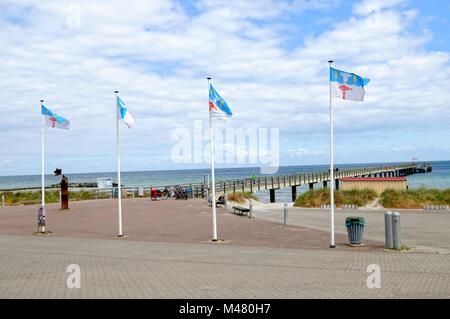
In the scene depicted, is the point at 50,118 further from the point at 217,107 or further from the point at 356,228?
the point at 356,228

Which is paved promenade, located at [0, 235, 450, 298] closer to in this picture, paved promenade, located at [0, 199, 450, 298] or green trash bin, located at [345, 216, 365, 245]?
paved promenade, located at [0, 199, 450, 298]

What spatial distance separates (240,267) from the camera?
11234 millimetres

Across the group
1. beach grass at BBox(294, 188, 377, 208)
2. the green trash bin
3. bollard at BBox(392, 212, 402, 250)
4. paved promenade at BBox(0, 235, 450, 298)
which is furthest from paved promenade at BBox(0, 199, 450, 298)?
beach grass at BBox(294, 188, 377, 208)

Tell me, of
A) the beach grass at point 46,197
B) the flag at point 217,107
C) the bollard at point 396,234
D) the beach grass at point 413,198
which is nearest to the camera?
the bollard at point 396,234

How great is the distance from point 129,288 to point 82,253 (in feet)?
17.1

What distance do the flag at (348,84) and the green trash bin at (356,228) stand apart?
3.25 metres

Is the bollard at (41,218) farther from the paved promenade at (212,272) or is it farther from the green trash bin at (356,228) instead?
the green trash bin at (356,228)

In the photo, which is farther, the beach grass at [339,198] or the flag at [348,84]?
the beach grass at [339,198]

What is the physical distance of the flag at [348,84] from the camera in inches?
559

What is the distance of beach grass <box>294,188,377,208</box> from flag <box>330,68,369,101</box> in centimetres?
1803

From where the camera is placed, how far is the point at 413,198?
30922 millimetres

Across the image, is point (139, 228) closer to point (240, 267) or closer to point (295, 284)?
point (240, 267)

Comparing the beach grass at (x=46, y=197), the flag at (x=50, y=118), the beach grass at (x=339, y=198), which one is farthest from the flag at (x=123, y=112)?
the beach grass at (x=46, y=197)

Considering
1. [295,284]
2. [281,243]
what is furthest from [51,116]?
[295,284]
